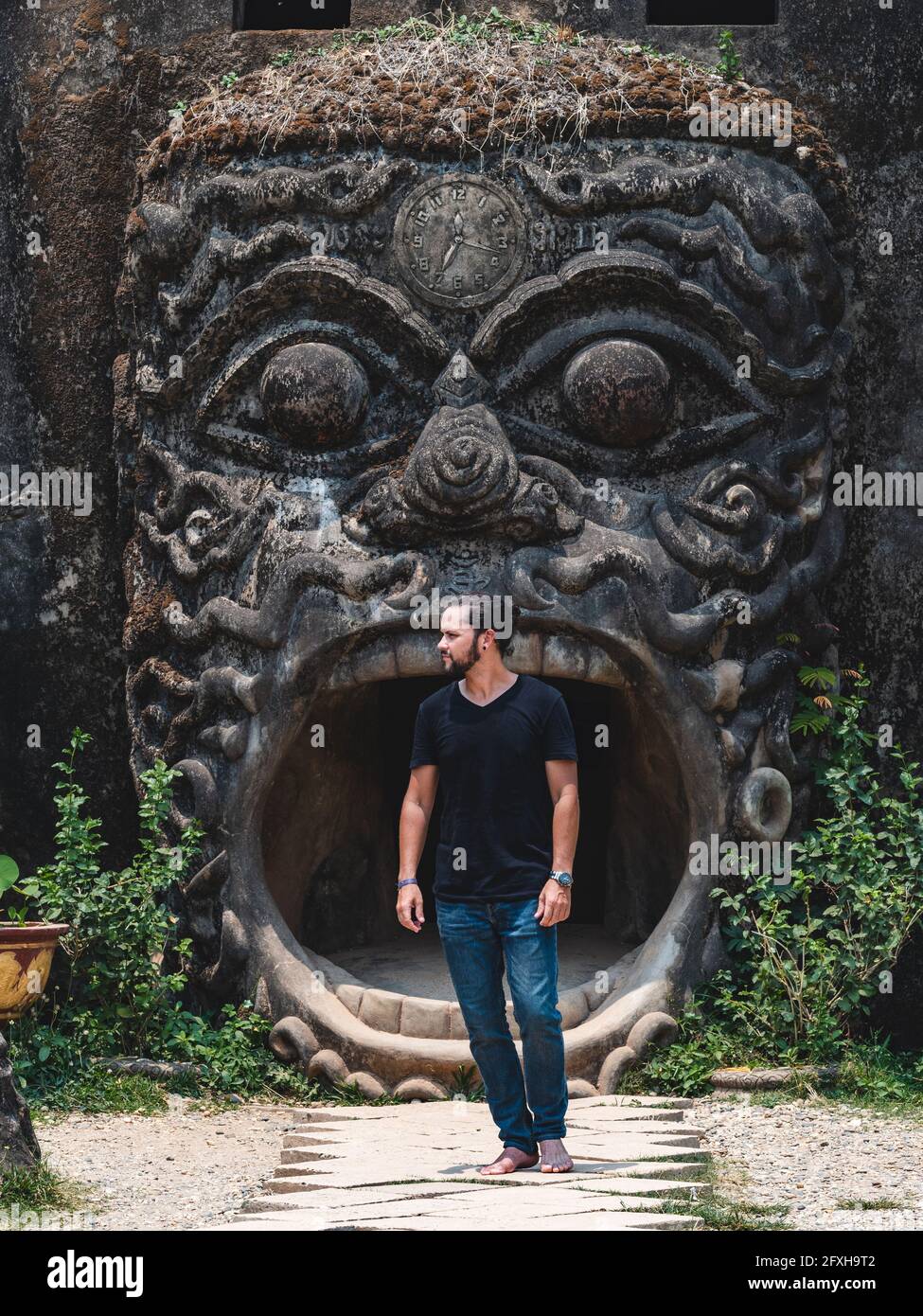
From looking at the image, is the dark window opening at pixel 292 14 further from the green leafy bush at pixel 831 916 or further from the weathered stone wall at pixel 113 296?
the green leafy bush at pixel 831 916

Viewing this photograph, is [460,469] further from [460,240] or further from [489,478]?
[460,240]

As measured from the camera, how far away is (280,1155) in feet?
21.1

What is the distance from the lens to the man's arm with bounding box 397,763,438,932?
5781mm

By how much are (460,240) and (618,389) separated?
83 cm

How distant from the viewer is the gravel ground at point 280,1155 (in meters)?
5.55

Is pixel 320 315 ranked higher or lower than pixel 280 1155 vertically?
higher

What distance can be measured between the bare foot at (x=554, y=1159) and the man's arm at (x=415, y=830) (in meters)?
0.72

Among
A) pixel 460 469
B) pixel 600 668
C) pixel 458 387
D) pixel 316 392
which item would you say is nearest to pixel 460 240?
pixel 458 387

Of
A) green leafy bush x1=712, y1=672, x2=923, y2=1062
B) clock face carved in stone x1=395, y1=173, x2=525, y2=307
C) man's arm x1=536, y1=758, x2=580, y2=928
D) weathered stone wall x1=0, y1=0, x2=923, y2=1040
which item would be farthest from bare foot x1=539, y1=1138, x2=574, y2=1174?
clock face carved in stone x1=395, y1=173, x2=525, y2=307

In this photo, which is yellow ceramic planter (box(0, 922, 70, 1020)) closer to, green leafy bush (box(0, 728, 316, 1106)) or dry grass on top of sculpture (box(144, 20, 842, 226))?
green leafy bush (box(0, 728, 316, 1106))

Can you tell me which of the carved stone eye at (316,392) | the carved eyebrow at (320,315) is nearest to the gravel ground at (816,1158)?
the carved stone eye at (316,392)

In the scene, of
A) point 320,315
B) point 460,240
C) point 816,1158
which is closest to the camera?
point 816,1158

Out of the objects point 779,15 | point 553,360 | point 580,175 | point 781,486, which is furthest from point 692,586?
point 779,15

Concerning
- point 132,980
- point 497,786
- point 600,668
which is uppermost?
point 600,668
